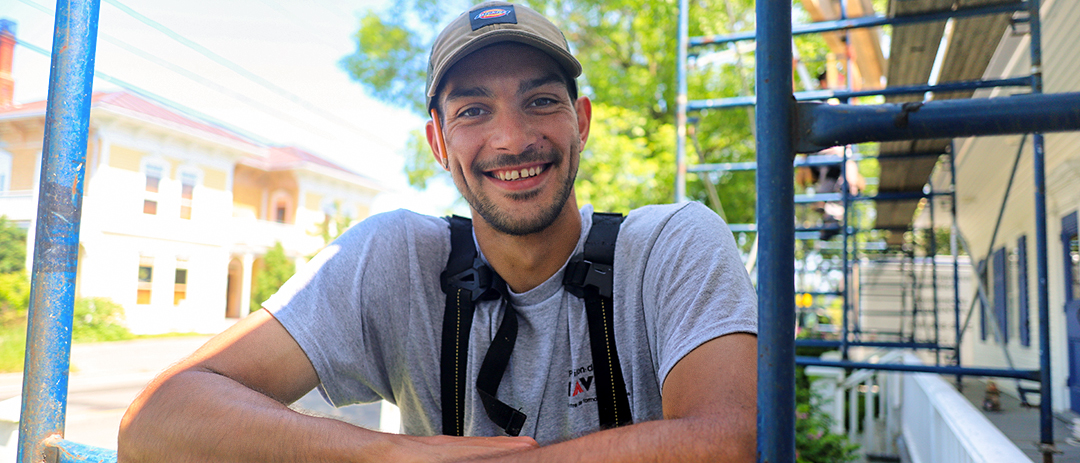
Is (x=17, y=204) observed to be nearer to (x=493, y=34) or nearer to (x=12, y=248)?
(x=12, y=248)

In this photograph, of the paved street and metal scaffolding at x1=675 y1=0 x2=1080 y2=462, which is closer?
metal scaffolding at x1=675 y1=0 x2=1080 y2=462

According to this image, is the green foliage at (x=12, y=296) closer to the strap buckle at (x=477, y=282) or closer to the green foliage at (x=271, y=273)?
the strap buckle at (x=477, y=282)

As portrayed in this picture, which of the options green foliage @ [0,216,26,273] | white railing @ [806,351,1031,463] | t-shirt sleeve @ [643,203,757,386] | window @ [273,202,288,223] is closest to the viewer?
t-shirt sleeve @ [643,203,757,386]

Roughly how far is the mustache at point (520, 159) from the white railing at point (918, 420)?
1808mm

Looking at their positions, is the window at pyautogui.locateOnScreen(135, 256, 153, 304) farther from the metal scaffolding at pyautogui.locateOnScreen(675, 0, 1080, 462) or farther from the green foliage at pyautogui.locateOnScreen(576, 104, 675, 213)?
the metal scaffolding at pyautogui.locateOnScreen(675, 0, 1080, 462)

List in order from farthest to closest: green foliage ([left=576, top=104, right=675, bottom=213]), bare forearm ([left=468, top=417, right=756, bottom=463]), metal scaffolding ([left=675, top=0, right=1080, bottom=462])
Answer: green foliage ([left=576, top=104, right=675, bottom=213]) < bare forearm ([left=468, top=417, right=756, bottom=463]) < metal scaffolding ([left=675, top=0, right=1080, bottom=462])

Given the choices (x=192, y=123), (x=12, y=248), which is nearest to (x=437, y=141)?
(x=12, y=248)

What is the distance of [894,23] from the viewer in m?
3.45

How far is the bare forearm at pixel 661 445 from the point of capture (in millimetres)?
1013

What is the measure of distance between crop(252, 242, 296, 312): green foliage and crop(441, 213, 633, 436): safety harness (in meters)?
24.7

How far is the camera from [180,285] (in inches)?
789

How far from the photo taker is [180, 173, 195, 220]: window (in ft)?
63.6

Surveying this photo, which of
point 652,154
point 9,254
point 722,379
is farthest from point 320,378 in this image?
point 652,154

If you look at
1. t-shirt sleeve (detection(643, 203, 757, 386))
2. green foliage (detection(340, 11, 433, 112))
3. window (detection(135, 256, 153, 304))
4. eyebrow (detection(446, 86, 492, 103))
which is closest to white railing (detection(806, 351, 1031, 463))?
t-shirt sleeve (detection(643, 203, 757, 386))
